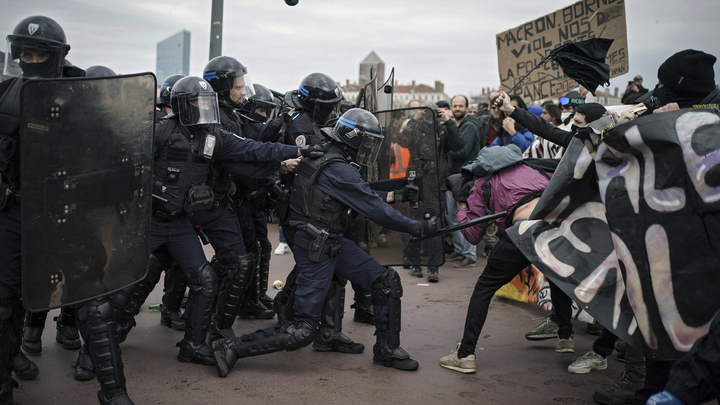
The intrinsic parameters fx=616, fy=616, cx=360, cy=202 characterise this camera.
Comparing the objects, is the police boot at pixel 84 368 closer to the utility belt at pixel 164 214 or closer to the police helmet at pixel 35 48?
the utility belt at pixel 164 214

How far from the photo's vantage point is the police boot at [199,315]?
416cm

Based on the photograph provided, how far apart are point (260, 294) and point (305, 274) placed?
1823mm

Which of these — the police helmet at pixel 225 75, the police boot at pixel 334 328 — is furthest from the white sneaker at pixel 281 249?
the police helmet at pixel 225 75

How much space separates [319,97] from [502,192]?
1705 millimetres

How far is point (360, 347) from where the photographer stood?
15.4 ft

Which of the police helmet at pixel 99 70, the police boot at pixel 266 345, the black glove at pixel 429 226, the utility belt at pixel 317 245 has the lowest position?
the police boot at pixel 266 345

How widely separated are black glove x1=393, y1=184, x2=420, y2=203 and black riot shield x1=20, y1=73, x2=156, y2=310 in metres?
1.71

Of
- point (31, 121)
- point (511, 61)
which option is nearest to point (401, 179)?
point (31, 121)

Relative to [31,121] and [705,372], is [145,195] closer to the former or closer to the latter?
[31,121]

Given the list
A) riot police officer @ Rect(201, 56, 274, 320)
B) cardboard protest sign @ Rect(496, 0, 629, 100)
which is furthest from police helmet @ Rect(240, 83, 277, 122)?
cardboard protest sign @ Rect(496, 0, 629, 100)

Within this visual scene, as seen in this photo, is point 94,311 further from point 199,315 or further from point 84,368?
point 199,315

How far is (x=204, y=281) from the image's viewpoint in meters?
4.14

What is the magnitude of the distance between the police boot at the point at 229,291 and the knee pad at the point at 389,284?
0.95m

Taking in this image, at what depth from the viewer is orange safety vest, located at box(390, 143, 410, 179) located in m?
4.76
